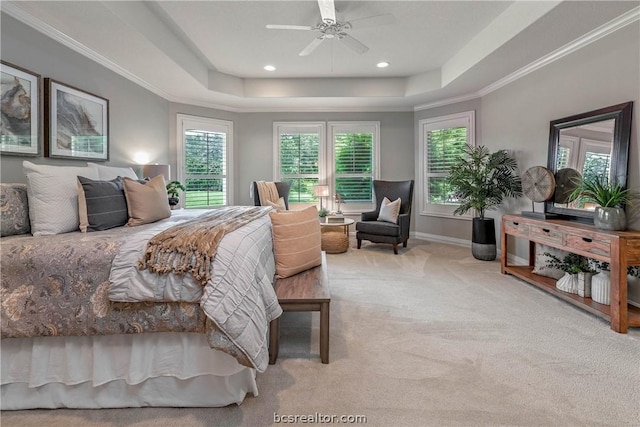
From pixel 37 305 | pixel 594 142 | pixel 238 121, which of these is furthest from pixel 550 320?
pixel 238 121

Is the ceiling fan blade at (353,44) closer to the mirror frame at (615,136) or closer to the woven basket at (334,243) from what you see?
the mirror frame at (615,136)

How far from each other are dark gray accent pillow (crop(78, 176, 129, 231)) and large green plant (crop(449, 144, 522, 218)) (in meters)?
4.17

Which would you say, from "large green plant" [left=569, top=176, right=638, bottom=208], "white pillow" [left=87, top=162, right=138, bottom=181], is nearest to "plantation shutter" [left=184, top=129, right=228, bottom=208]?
"white pillow" [left=87, top=162, right=138, bottom=181]

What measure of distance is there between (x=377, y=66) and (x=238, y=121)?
9.38ft

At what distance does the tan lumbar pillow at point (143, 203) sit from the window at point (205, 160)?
3008mm

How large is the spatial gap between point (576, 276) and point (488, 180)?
1.91 m

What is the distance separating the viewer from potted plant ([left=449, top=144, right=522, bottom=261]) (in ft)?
13.9

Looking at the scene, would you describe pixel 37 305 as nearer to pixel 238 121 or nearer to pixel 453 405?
pixel 453 405

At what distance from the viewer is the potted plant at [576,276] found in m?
2.68

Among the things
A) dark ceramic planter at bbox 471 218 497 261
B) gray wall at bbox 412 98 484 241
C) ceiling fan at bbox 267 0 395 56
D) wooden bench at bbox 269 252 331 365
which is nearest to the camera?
wooden bench at bbox 269 252 331 365

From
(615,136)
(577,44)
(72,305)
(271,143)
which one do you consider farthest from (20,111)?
(577,44)

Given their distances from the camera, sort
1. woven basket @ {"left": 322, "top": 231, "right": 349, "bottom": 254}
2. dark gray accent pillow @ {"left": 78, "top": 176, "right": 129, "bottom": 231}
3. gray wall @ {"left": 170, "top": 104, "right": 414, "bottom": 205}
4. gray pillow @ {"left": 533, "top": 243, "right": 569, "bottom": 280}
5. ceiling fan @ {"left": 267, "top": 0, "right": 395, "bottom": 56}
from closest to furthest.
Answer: dark gray accent pillow @ {"left": 78, "top": 176, "right": 129, "bottom": 231} < ceiling fan @ {"left": 267, "top": 0, "right": 395, "bottom": 56} < gray pillow @ {"left": 533, "top": 243, "right": 569, "bottom": 280} < woven basket @ {"left": 322, "top": 231, "right": 349, "bottom": 254} < gray wall @ {"left": 170, "top": 104, "right": 414, "bottom": 205}

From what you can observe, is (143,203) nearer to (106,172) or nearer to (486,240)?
(106,172)

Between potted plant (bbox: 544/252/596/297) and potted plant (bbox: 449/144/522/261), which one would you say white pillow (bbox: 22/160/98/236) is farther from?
potted plant (bbox: 449/144/522/261)
